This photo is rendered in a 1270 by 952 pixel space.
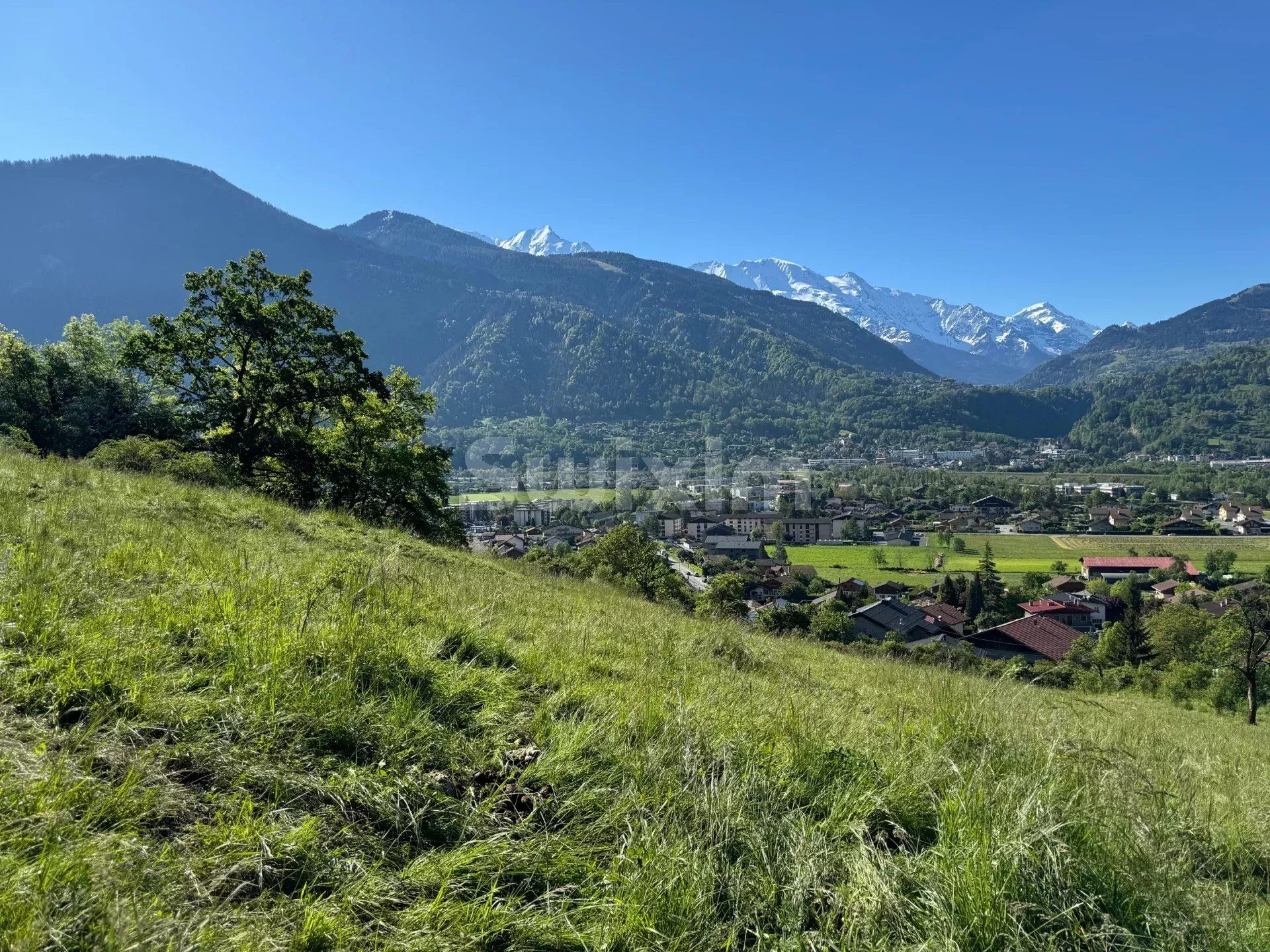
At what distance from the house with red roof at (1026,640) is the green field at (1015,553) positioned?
22880mm

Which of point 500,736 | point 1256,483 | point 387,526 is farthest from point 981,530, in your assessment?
point 500,736

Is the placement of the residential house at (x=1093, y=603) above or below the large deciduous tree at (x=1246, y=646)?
below

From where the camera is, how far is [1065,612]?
59188 millimetres

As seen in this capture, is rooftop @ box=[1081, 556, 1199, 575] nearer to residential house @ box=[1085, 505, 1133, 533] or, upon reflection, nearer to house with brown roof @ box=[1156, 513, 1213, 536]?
residential house @ box=[1085, 505, 1133, 533]

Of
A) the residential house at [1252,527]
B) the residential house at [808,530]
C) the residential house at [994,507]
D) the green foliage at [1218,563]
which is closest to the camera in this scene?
the green foliage at [1218,563]

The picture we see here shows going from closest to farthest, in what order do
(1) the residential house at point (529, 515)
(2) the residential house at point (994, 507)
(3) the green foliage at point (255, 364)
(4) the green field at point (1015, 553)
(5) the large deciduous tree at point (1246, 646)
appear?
(3) the green foliage at point (255, 364) < (5) the large deciduous tree at point (1246, 646) < (4) the green field at point (1015, 553) < (1) the residential house at point (529, 515) < (2) the residential house at point (994, 507)

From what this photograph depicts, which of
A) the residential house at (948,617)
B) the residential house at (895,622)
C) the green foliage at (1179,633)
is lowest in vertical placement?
the residential house at (948,617)

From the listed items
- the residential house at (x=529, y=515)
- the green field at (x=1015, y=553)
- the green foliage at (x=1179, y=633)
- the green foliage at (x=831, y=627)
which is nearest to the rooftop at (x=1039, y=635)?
the green foliage at (x=1179, y=633)

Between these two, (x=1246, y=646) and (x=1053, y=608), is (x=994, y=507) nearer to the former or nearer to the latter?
(x=1053, y=608)

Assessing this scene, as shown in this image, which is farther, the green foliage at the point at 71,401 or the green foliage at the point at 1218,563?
the green foliage at the point at 1218,563

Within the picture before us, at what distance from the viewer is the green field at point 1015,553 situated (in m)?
78.6

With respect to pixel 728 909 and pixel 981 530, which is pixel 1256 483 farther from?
pixel 728 909

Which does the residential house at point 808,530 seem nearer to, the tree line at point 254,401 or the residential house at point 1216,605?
the residential house at point 1216,605

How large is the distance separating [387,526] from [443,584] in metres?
9.10
